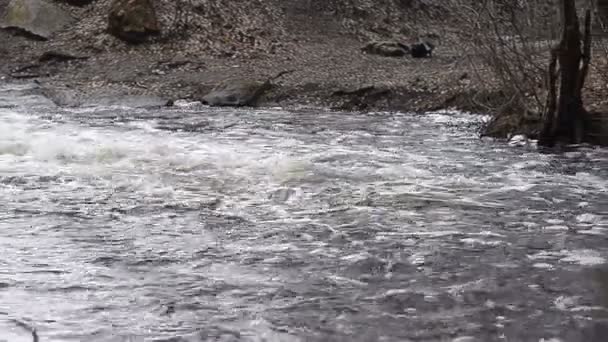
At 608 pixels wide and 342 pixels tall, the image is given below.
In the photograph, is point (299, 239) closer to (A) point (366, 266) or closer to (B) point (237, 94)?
(A) point (366, 266)

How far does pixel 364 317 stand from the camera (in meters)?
4.19

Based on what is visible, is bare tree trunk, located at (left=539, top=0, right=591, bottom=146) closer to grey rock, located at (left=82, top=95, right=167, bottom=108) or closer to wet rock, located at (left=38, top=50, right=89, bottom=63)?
grey rock, located at (left=82, top=95, right=167, bottom=108)

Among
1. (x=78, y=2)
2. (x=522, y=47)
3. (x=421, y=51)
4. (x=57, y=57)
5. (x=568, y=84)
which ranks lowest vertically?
(x=57, y=57)

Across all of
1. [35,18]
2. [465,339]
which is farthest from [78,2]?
[465,339]

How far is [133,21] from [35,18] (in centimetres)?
240

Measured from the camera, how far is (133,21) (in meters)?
18.2

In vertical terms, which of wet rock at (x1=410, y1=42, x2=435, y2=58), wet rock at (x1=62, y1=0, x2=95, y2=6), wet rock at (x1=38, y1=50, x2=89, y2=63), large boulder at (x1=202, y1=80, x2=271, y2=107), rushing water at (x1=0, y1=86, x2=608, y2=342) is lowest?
rushing water at (x1=0, y1=86, x2=608, y2=342)

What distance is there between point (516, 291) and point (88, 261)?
2.46m

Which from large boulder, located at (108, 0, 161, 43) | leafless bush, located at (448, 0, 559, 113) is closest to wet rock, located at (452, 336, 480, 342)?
leafless bush, located at (448, 0, 559, 113)

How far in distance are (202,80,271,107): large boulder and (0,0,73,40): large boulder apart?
602 cm

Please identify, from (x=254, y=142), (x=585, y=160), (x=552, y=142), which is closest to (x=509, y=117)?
(x=552, y=142)

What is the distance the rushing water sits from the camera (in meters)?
4.16

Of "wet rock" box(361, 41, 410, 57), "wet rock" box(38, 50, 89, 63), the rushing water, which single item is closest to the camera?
the rushing water

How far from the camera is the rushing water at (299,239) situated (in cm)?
416
